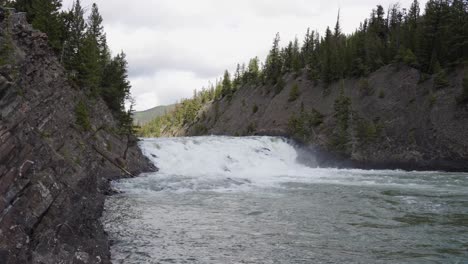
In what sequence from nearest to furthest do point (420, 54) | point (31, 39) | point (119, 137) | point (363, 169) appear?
point (31, 39) < point (119, 137) < point (363, 169) < point (420, 54)

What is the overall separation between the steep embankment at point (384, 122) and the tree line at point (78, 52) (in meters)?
29.4

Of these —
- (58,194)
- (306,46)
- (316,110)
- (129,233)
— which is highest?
(306,46)

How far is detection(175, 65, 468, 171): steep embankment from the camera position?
46844 mm

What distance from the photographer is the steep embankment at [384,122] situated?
154 ft

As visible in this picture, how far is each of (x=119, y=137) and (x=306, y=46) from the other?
3756 inches

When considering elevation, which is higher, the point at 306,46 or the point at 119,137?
the point at 306,46

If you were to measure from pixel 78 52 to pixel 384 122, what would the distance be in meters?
40.7

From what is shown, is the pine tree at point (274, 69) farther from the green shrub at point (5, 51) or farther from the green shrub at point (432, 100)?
the green shrub at point (5, 51)

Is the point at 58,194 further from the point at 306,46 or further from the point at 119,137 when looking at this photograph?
the point at 306,46

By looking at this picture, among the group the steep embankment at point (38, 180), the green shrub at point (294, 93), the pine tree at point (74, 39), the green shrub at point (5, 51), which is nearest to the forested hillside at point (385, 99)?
the green shrub at point (294, 93)

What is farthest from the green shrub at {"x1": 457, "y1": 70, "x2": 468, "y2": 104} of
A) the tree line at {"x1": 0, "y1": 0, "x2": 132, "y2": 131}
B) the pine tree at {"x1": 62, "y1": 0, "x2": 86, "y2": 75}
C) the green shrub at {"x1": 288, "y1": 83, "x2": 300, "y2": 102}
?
the pine tree at {"x1": 62, "y1": 0, "x2": 86, "y2": 75}

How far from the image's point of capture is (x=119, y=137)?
3669 centimetres

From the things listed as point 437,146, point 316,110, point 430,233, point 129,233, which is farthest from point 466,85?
point 129,233

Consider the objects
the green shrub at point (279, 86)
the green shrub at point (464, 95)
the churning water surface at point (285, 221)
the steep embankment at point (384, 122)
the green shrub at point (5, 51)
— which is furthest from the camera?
the green shrub at point (279, 86)
